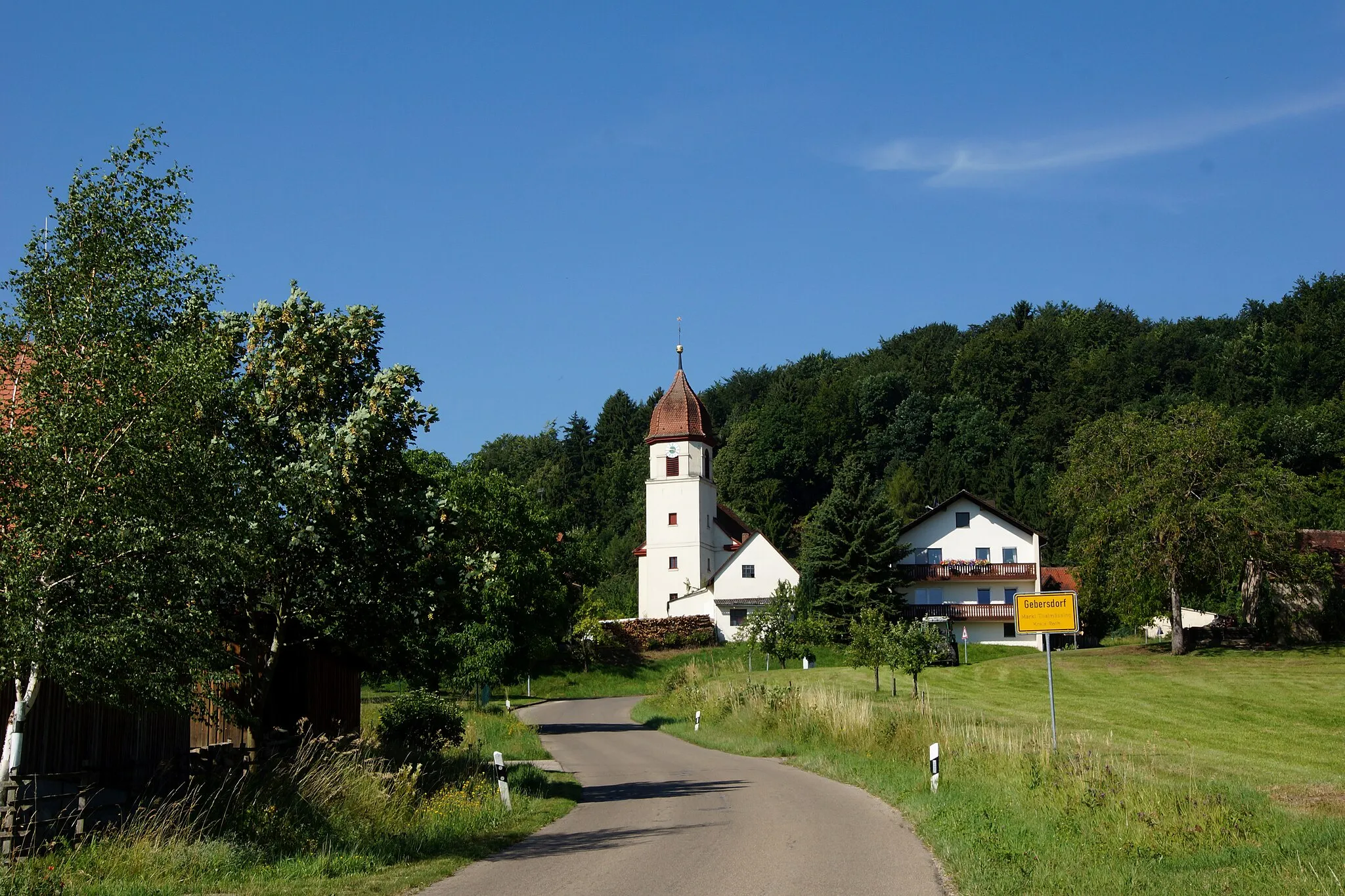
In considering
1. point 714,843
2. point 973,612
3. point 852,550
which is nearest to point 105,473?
point 714,843

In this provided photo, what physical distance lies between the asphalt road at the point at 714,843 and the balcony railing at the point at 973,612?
4424 centimetres

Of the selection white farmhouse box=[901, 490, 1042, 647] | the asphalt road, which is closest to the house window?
white farmhouse box=[901, 490, 1042, 647]

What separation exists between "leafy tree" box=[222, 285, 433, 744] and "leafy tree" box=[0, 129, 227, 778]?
3612 millimetres

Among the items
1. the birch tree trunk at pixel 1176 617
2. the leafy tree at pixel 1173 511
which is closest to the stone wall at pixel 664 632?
the leafy tree at pixel 1173 511

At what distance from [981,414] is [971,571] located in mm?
44798

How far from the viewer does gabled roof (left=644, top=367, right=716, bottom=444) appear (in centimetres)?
7869

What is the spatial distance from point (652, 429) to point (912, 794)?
63.4 meters

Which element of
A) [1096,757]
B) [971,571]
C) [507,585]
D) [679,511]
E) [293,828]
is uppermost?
[679,511]

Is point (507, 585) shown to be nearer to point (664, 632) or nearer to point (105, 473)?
point (105, 473)

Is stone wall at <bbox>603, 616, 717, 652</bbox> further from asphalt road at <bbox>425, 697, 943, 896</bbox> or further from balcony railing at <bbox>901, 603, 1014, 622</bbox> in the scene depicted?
asphalt road at <bbox>425, 697, 943, 896</bbox>

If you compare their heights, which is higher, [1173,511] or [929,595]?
[1173,511]

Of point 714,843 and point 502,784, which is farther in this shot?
point 502,784

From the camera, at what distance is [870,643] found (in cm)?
3666

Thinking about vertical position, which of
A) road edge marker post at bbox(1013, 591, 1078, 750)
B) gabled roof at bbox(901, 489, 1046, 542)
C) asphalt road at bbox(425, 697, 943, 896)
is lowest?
asphalt road at bbox(425, 697, 943, 896)
